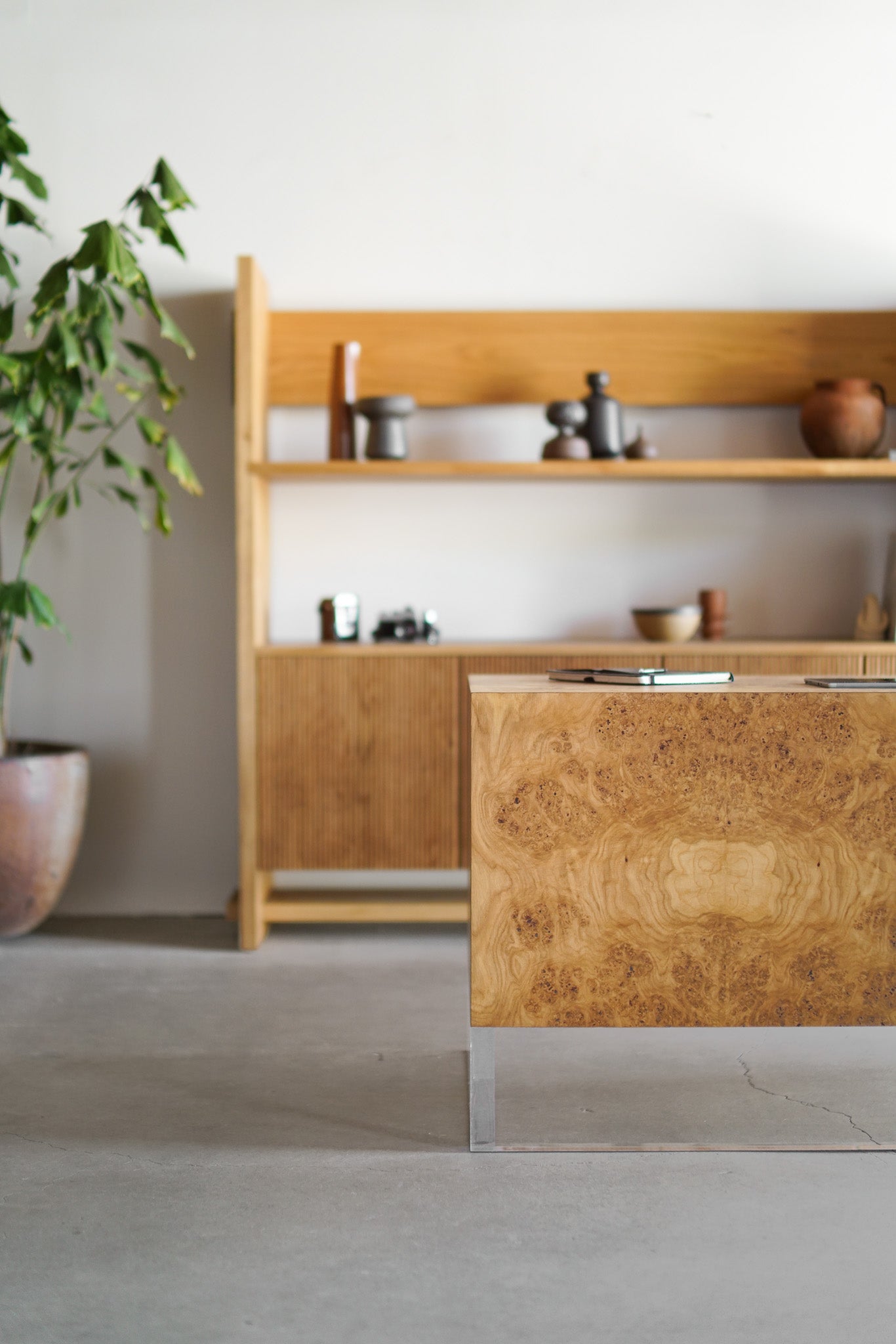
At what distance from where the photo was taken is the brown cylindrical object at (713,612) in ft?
11.9

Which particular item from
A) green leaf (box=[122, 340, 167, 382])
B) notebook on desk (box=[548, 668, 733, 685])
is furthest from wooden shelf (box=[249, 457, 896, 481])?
notebook on desk (box=[548, 668, 733, 685])

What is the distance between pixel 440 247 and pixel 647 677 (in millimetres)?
2181

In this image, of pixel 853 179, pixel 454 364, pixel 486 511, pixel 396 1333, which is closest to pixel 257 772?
pixel 486 511

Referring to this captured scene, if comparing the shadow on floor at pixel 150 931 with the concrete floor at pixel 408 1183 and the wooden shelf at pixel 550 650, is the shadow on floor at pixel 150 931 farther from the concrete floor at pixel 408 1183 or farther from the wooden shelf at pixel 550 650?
the wooden shelf at pixel 550 650

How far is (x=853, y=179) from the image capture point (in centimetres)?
377

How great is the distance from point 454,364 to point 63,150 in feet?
4.79

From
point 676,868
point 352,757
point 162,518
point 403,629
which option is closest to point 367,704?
point 352,757

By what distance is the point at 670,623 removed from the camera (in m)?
3.48

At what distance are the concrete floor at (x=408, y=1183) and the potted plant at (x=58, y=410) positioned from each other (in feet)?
1.80

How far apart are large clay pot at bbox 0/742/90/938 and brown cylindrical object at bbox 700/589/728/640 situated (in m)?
1.98

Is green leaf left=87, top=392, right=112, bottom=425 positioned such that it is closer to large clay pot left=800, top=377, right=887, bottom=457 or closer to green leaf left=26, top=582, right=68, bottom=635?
green leaf left=26, top=582, right=68, bottom=635

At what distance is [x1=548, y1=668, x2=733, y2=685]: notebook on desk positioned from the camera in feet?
7.06

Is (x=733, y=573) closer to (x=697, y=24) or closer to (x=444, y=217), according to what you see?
(x=444, y=217)

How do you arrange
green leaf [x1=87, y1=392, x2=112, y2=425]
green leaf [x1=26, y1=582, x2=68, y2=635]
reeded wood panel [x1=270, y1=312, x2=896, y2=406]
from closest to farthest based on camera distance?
green leaf [x1=26, y1=582, x2=68, y2=635]
green leaf [x1=87, y1=392, x2=112, y2=425]
reeded wood panel [x1=270, y1=312, x2=896, y2=406]
